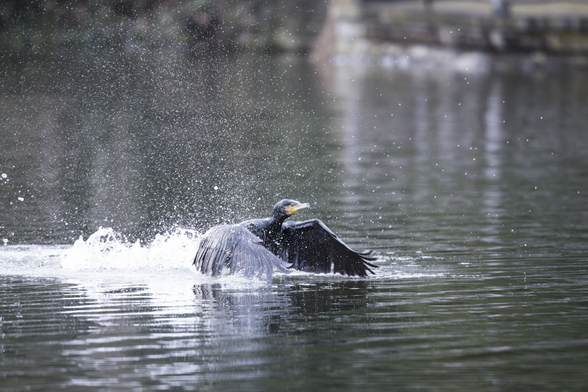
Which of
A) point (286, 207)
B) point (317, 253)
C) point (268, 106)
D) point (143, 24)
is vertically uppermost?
point (143, 24)

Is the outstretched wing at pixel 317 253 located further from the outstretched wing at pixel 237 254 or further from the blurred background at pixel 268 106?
the blurred background at pixel 268 106

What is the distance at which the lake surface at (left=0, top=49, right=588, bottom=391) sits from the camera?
21.1ft

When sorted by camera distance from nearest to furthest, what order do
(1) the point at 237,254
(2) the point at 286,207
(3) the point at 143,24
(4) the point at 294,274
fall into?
(1) the point at 237,254 < (2) the point at 286,207 < (4) the point at 294,274 < (3) the point at 143,24

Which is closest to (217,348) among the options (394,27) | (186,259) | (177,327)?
(177,327)

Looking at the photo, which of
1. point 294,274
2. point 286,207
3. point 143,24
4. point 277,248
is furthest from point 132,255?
point 143,24

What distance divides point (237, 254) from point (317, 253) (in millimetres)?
1145

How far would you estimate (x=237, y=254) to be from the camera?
28.0 ft

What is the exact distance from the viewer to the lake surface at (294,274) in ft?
21.1

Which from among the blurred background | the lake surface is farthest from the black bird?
the blurred background

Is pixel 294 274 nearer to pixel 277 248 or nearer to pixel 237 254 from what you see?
pixel 277 248

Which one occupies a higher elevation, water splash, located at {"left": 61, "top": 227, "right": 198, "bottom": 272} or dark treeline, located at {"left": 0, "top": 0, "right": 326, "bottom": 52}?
dark treeline, located at {"left": 0, "top": 0, "right": 326, "bottom": 52}

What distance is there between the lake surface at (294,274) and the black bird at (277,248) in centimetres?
17

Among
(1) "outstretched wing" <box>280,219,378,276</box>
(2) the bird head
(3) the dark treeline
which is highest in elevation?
(3) the dark treeline

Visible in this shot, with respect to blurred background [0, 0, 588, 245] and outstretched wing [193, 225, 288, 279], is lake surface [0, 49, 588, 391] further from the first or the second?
outstretched wing [193, 225, 288, 279]
